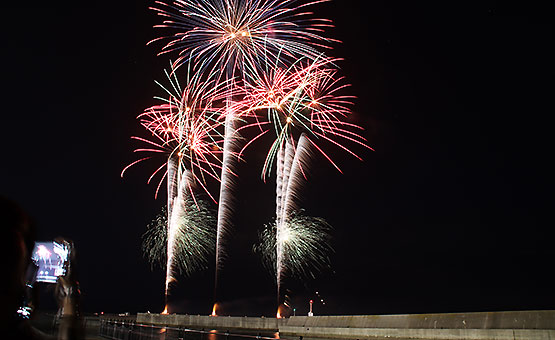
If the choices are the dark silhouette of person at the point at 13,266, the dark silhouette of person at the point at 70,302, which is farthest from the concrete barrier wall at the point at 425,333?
the dark silhouette of person at the point at 13,266

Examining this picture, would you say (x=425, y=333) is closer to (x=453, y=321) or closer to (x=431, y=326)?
(x=431, y=326)

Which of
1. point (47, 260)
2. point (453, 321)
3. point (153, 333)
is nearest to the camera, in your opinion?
point (153, 333)

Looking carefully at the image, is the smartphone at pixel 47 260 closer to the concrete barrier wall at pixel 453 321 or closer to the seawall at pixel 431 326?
the seawall at pixel 431 326

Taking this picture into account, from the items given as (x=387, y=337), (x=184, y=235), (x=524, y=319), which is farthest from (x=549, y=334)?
(x=184, y=235)

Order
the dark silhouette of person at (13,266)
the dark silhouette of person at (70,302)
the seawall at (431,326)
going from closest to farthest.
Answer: the dark silhouette of person at (13,266) < the dark silhouette of person at (70,302) < the seawall at (431,326)

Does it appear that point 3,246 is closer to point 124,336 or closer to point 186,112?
point 124,336

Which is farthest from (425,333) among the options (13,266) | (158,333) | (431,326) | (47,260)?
(13,266)

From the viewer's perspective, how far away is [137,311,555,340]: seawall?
1852cm

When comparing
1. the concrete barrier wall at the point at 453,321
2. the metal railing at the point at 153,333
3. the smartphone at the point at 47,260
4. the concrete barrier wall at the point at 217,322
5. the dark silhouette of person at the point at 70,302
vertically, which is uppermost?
the smartphone at the point at 47,260

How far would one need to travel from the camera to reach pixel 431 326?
22234 millimetres

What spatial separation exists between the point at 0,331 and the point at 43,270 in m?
30.6

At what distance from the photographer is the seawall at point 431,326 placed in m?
18.5

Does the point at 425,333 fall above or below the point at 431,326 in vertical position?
below

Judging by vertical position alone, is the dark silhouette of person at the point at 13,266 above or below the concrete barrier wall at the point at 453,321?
above
